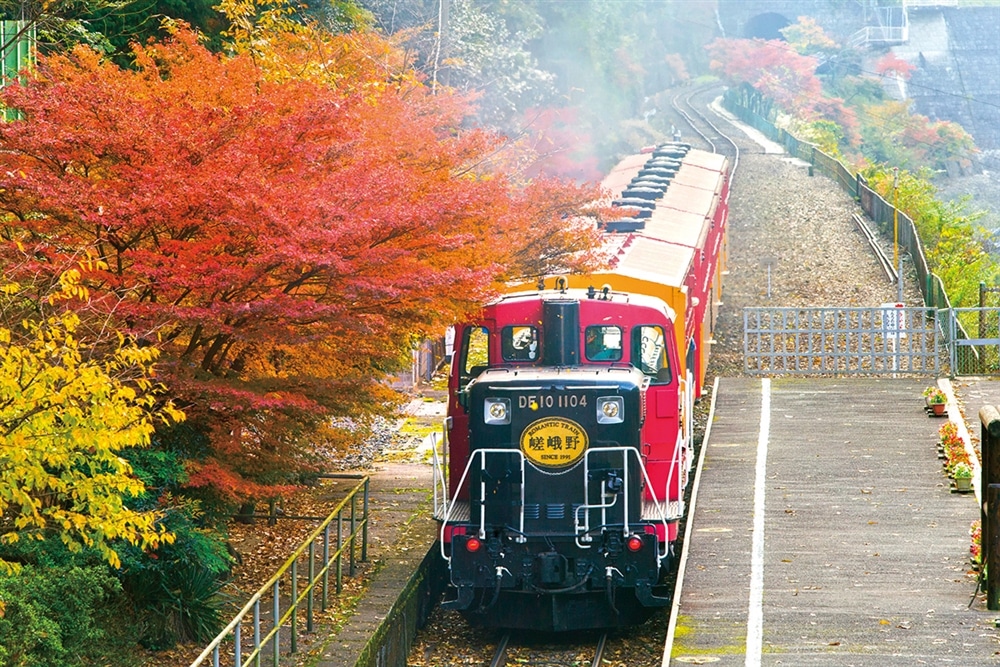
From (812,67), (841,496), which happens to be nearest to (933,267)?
(841,496)

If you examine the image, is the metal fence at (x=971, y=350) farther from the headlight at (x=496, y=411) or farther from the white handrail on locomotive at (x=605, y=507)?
the headlight at (x=496, y=411)

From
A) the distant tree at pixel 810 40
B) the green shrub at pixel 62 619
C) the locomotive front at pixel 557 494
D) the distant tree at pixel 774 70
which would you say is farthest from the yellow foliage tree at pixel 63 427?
the distant tree at pixel 810 40

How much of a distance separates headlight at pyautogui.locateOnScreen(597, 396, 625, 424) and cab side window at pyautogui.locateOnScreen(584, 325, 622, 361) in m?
0.90

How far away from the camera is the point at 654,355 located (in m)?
13.4

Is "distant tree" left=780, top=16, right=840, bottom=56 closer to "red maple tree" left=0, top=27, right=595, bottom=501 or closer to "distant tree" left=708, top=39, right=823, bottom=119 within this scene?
"distant tree" left=708, top=39, right=823, bottom=119

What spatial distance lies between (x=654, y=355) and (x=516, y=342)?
4.73 ft

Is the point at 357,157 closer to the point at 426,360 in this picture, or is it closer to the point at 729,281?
the point at 426,360

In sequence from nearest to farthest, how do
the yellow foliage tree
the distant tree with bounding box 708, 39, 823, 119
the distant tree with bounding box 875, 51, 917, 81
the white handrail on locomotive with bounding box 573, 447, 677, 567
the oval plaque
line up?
the yellow foliage tree
the white handrail on locomotive with bounding box 573, 447, 677, 567
the oval plaque
the distant tree with bounding box 708, 39, 823, 119
the distant tree with bounding box 875, 51, 917, 81

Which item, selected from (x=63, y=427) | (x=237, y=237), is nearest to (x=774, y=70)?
(x=237, y=237)

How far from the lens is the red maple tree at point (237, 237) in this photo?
414 inches

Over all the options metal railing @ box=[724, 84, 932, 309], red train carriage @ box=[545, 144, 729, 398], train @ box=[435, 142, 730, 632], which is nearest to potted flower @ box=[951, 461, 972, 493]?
red train carriage @ box=[545, 144, 729, 398]

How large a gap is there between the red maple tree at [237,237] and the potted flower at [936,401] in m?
9.44

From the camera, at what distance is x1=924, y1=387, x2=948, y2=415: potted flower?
19750 millimetres

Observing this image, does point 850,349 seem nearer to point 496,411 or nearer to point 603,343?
point 603,343
